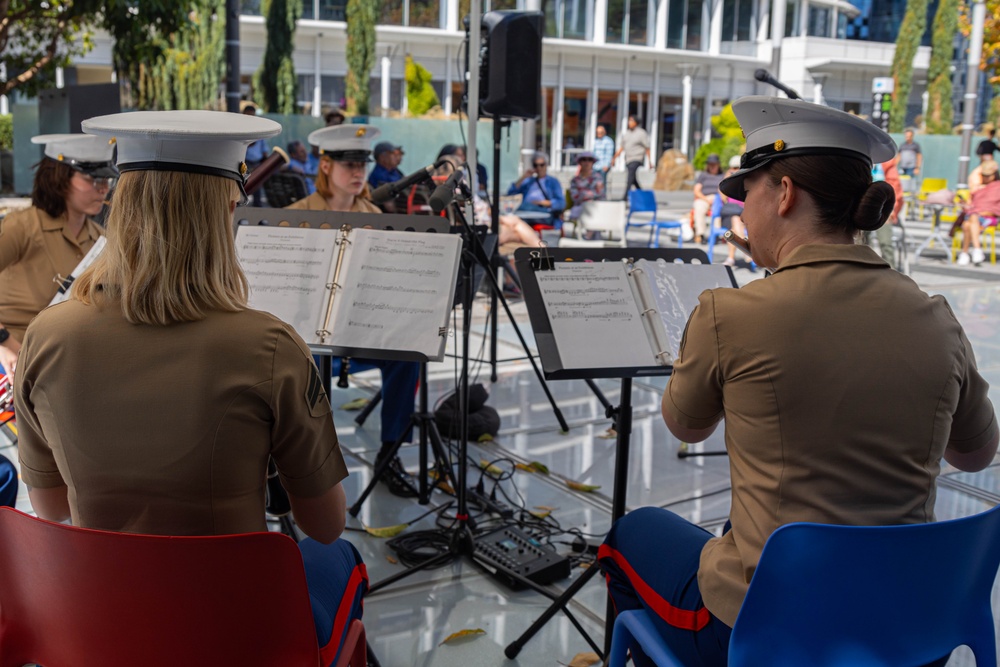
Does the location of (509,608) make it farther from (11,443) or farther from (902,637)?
(11,443)

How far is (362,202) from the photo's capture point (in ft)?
15.5

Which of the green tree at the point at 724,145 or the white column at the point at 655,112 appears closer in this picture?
the green tree at the point at 724,145

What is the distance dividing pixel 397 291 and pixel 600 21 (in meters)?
28.7

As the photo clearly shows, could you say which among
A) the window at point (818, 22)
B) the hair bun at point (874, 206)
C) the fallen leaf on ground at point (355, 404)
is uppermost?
the window at point (818, 22)

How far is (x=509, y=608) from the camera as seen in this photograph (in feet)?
9.80

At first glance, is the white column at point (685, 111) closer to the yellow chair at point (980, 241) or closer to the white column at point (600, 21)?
the white column at point (600, 21)

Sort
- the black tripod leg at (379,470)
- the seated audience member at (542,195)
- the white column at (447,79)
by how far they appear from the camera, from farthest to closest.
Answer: the white column at (447,79) < the seated audience member at (542,195) < the black tripod leg at (379,470)

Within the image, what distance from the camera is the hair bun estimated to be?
169 centimetres

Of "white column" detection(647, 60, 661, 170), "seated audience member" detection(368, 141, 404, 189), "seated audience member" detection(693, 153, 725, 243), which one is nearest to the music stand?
"seated audience member" detection(368, 141, 404, 189)

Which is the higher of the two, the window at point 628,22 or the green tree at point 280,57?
the window at point 628,22

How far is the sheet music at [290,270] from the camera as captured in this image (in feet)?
9.61

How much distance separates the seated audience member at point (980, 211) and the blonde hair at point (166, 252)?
11.8 meters

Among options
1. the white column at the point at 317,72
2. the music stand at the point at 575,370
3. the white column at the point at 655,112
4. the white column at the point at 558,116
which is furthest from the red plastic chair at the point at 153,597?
the white column at the point at 655,112

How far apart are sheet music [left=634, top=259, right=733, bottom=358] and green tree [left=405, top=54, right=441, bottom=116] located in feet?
75.7
